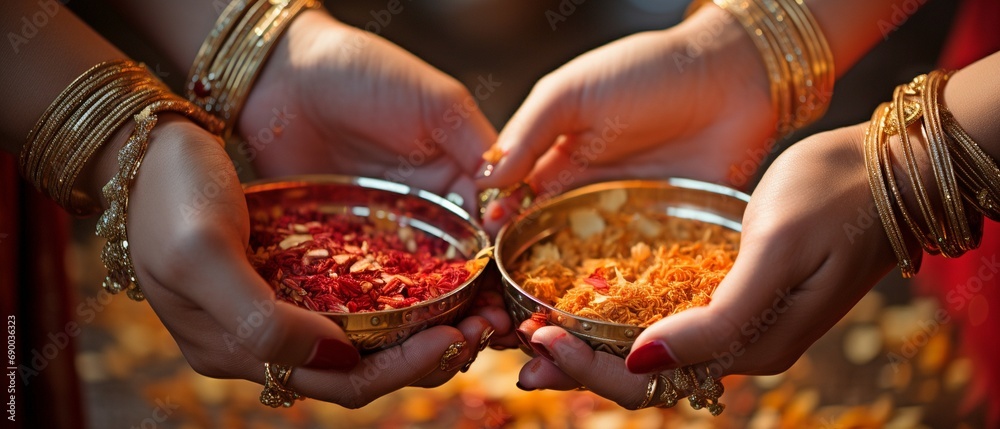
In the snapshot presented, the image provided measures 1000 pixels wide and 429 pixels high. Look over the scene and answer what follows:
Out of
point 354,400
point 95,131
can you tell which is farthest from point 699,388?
point 95,131

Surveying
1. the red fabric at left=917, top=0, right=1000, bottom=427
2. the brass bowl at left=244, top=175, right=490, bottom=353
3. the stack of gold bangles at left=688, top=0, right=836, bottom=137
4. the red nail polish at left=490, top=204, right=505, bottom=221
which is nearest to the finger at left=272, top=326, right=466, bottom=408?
the brass bowl at left=244, top=175, right=490, bottom=353

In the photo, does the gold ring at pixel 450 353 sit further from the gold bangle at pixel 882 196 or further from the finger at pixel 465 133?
the gold bangle at pixel 882 196

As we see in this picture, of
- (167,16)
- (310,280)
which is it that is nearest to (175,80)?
(167,16)

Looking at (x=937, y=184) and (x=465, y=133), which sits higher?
(x=937, y=184)

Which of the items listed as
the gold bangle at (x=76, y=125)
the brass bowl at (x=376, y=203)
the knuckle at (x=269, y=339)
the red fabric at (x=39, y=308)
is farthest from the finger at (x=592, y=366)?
the red fabric at (x=39, y=308)

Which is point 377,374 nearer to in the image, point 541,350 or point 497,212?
point 541,350

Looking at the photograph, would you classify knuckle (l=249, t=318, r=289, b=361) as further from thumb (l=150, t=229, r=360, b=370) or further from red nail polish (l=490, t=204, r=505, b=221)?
red nail polish (l=490, t=204, r=505, b=221)
